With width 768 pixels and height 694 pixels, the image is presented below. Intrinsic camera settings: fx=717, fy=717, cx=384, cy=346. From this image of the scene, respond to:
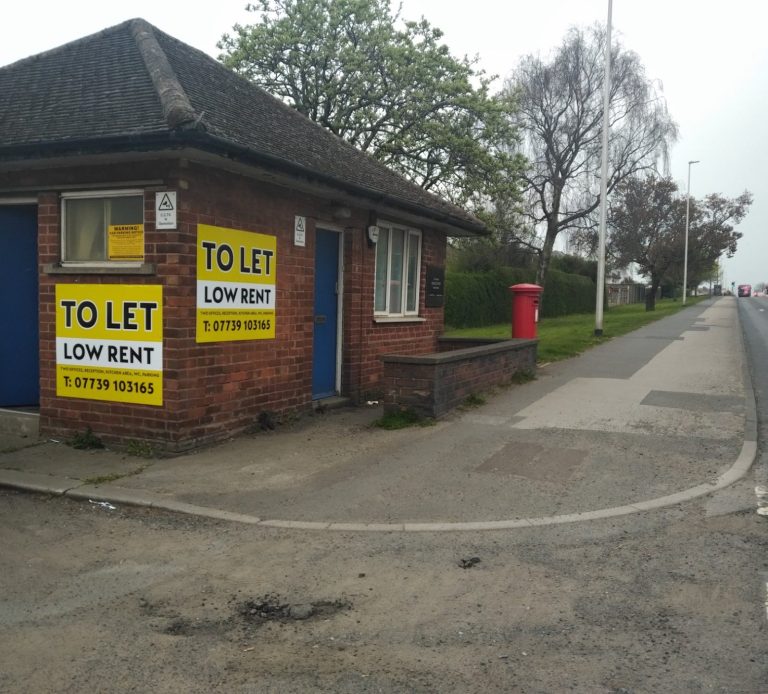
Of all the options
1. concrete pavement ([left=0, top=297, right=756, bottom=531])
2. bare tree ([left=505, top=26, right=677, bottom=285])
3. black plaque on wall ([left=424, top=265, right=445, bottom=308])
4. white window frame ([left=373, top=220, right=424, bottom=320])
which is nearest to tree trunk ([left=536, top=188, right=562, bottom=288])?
bare tree ([left=505, top=26, right=677, bottom=285])

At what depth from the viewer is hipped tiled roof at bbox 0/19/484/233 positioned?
672 centimetres

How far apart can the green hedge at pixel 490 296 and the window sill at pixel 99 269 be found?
21345 mm

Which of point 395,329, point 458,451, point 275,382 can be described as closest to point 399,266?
point 395,329

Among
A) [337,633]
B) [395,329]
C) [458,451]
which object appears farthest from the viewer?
[395,329]

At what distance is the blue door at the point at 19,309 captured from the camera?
8133 millimetres

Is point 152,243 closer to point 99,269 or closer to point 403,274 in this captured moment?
point 99,269

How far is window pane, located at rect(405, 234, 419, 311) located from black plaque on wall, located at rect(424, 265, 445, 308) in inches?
11.8

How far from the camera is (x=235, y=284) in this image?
25.4ft

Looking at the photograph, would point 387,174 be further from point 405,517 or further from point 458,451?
point 405,517

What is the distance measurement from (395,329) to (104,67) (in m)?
5.39

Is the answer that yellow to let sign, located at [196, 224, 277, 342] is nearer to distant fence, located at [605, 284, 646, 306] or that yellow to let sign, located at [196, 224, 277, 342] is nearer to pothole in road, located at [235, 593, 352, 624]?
pothole in road, located at [235, 593, 352, 624]

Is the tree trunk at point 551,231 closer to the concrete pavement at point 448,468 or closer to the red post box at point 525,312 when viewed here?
the red post box at point 525,312

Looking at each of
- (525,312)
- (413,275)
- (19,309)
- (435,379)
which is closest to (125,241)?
(19,309)

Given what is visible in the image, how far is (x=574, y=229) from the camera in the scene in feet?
116
